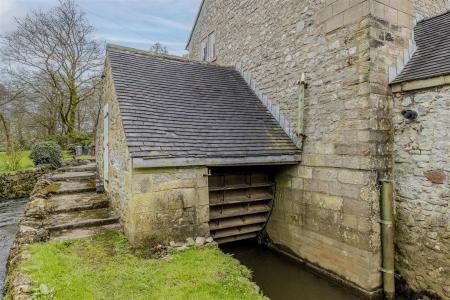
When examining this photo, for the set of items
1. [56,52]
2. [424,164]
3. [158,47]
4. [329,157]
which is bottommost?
[424,164]

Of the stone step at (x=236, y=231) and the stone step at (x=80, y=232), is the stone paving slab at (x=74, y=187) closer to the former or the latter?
the stone step at (x=80, y=232)

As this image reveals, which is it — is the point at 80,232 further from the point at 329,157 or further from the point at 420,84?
the point at 420,84

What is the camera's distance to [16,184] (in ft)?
44.4

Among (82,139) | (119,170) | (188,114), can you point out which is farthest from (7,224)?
(82,139)

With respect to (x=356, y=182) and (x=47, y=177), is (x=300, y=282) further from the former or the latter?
(x=47, y=177)

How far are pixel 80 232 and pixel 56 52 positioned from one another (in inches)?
715

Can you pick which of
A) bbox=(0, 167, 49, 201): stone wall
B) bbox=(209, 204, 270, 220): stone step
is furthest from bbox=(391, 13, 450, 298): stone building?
bbox=(0, 167, 49, 201): stone wall

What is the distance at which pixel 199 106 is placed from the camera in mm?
6809

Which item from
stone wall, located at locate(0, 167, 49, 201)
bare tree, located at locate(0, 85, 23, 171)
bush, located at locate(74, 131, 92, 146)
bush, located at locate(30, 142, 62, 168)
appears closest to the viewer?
stone wall, located at locate(0, 167, 49, 201)

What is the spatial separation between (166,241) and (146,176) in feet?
4.05

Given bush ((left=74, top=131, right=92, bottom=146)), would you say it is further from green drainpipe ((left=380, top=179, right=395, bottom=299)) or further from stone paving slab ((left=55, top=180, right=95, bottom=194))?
green drainpipe ((left=380, top=179, right=395, bottom=299))

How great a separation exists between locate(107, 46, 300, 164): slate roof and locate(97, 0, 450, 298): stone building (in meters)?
0.05

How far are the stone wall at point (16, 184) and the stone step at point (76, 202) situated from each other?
7634mm

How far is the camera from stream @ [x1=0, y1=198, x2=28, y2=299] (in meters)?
6.40
